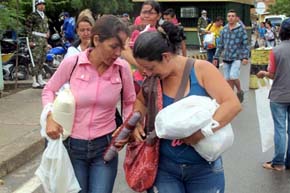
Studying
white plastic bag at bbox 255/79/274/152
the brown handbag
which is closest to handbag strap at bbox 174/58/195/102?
the brown handbag

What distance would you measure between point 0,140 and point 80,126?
13.1ft

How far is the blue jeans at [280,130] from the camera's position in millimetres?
6117

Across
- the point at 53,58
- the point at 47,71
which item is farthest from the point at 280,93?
the point at 53,58

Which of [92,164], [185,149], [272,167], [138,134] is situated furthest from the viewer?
[272,167]

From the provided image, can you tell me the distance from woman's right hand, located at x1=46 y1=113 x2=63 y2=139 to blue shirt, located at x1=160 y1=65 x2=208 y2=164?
0.71m

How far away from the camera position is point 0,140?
7.18 meters

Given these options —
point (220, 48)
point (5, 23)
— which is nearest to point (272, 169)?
point (220, 48)

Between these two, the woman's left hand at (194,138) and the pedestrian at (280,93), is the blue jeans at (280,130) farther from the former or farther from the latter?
the woman's left hand at (194,138)

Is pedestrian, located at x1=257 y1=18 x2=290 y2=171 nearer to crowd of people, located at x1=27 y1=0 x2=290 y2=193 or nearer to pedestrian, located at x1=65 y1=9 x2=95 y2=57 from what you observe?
crowd of people, located at x1=27 y1=0 x2=290 y2=193

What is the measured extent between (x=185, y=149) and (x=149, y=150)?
21cm

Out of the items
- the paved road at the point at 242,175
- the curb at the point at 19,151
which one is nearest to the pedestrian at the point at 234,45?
the paved road at the point at 242,175

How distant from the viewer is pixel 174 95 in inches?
119

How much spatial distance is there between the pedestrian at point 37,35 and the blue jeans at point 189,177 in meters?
9.07

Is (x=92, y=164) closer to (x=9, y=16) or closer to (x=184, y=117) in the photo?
(x=184, y=117)
